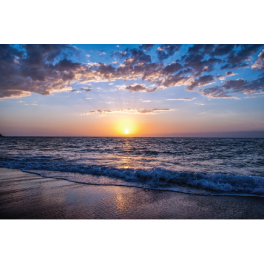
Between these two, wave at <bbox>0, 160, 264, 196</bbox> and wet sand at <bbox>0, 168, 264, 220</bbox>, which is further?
wave at <bbox>0, 160, 264, 196</bbox>

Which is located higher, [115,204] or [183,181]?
[115,204]

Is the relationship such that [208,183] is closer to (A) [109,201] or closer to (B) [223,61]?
(A) [109,201]

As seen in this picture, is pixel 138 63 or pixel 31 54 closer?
pixel 31 54

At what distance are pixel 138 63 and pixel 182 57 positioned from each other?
3330mm

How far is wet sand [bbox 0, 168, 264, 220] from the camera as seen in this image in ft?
12.0

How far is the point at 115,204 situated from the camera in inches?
166

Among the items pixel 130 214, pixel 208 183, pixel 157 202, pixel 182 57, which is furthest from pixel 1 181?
pixel 182 57

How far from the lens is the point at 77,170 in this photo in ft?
28.1

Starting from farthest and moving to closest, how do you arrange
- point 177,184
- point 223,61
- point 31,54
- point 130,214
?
Result: point 223,61
point 31,54
point 177,184
point 130,214

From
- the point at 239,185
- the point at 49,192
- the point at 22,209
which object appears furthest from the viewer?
the point at 239,185

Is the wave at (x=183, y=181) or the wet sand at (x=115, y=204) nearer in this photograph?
the wet sand at (x=115, y=204)

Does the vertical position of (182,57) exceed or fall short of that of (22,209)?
it exceeds it

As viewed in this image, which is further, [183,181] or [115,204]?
[183,181]

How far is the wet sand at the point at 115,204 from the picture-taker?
366 cm
